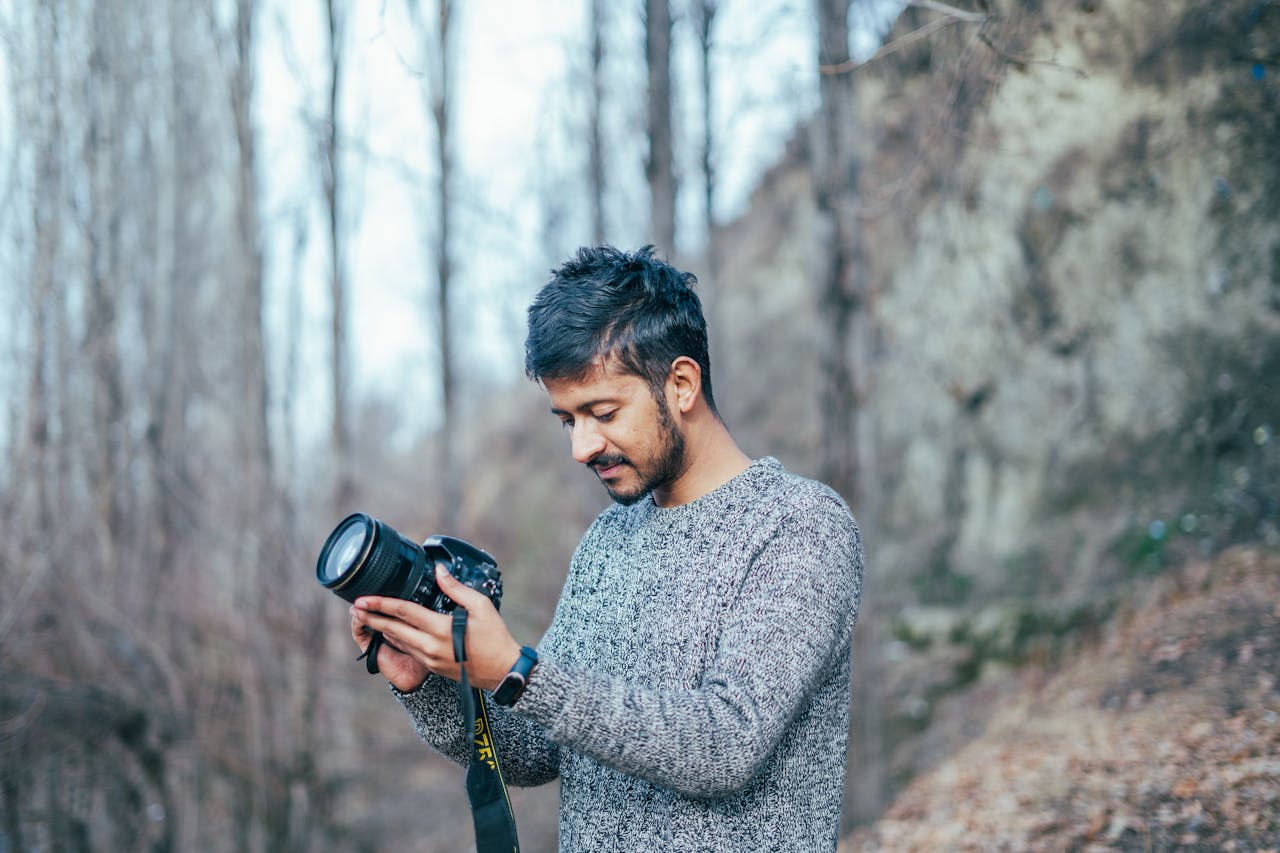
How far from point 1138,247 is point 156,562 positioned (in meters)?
7.81

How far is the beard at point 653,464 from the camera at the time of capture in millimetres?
1653

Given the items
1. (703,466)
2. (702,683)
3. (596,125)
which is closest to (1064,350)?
(596,125)

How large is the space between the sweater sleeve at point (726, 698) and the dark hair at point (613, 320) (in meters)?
0.39

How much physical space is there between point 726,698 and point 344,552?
64 centimetres

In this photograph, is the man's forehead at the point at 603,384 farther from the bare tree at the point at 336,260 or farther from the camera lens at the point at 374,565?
the bare tree at the point at 336,260

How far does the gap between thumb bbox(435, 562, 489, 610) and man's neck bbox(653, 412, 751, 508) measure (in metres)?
0.40

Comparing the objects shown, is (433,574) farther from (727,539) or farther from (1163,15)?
(1163,15)

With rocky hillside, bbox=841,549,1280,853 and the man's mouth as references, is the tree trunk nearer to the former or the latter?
rocky hillside, bbox=841,549,1280,853

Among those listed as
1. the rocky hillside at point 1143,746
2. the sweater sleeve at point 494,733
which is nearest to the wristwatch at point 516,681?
the sweater sleeve at point 494,733

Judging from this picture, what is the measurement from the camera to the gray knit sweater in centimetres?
138

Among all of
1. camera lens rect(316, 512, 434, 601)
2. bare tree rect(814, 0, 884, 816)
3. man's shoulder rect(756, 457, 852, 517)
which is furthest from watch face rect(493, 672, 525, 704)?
bare tree rect(814, 0, 884, 816)

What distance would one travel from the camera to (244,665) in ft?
20.8

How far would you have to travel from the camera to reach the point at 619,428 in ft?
5.38

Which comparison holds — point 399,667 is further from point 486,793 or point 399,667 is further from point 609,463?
point 609,463
